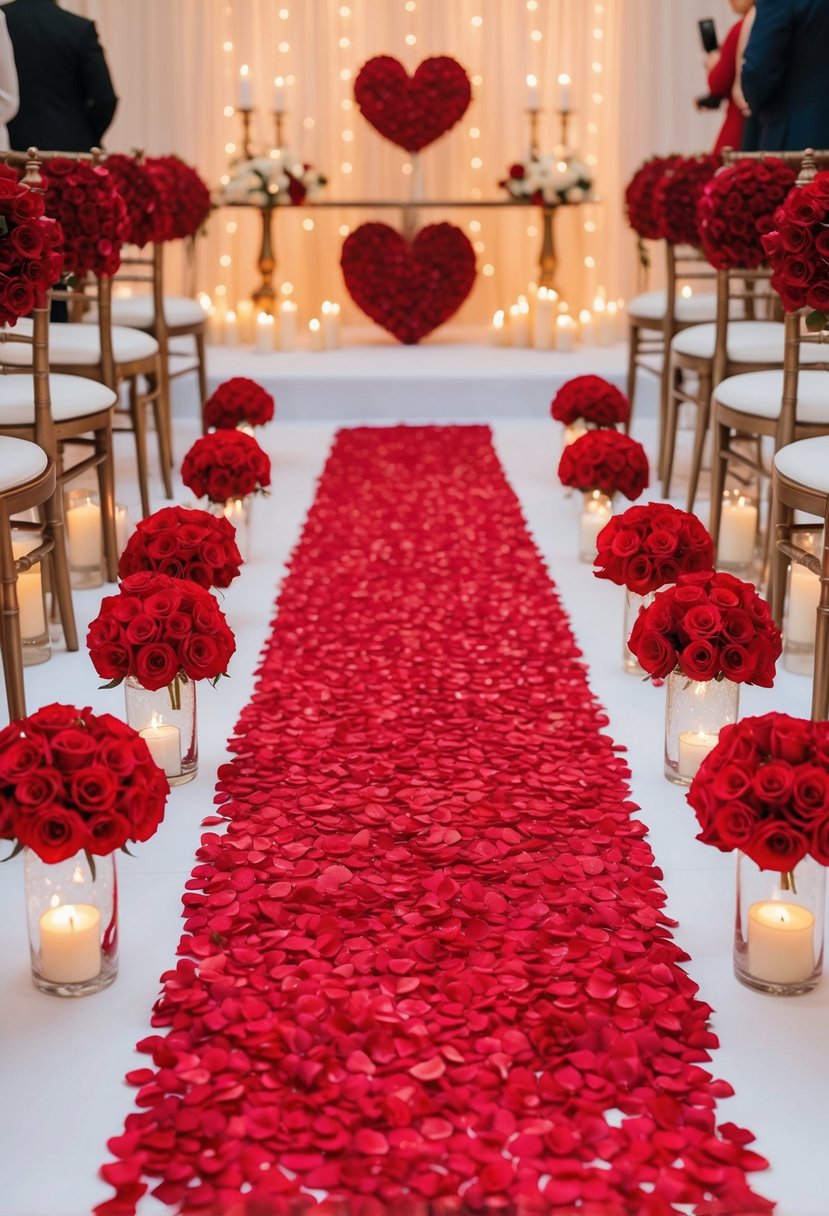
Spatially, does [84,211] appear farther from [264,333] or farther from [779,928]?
[264,333]

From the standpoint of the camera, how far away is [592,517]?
4.08 meters

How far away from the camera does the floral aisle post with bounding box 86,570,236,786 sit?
8.19 feet

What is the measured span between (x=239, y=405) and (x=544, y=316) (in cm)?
306

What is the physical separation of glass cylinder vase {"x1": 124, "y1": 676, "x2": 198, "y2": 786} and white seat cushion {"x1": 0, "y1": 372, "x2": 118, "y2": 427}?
89cm

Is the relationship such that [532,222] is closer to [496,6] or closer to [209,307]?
[496,6]

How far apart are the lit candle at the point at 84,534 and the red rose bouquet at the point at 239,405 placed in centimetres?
105

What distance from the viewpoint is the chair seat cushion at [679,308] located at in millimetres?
5145

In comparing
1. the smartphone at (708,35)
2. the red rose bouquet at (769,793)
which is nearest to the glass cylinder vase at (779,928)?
the red rose bouquet at (769,793)

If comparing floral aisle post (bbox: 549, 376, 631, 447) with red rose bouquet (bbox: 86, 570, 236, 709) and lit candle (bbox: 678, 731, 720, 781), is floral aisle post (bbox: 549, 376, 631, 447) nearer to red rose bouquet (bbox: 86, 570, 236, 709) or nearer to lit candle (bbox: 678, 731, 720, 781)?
lit candle (bbox: 678, 731, 720, 781)

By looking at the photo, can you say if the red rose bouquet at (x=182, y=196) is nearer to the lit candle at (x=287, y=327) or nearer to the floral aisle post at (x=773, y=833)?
the lit candle at (x=287, y=327)

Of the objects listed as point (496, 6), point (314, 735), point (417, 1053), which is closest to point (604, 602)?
point (314, 735)

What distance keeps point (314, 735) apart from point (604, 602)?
46.6 inches

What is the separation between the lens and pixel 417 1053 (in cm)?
181

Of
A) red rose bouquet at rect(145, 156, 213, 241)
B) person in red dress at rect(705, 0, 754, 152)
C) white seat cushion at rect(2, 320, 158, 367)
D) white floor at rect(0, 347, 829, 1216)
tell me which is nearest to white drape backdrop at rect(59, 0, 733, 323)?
red rose bouquet at rect(145, 156, 213, 241)
